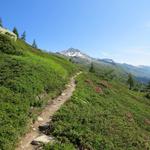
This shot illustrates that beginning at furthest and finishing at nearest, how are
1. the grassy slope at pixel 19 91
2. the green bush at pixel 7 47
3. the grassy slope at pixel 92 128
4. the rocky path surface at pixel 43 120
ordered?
the green bush at pixel 7 47 → the grassy slope at pixel 92 128 → the grassy slope at pixel 19 91 → the rocky path surface at pixel 43 120

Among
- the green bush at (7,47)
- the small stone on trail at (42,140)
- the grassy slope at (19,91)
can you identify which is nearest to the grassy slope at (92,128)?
the small stone on trail at (42,140)

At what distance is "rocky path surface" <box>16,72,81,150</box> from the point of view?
2297cm

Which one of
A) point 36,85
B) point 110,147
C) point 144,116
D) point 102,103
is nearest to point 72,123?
point 110,147

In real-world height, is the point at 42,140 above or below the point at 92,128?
below

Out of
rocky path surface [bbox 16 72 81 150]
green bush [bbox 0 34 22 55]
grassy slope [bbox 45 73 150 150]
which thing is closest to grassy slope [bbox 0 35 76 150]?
rocky path surface [bbox 16 72 81 150]

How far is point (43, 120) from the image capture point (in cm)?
2864

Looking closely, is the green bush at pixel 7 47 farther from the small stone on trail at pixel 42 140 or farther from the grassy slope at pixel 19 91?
the small stone on trail at pixel 42 140

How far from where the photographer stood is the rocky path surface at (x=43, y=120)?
2297 centimetres

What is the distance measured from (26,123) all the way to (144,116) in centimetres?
2507

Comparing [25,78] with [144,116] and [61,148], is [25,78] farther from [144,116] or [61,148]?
[144,116]

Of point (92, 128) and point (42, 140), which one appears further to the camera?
point (92, 128)

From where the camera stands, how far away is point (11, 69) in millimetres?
39750

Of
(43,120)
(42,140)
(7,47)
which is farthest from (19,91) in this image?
(7,47)

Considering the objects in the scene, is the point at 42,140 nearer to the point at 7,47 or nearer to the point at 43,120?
the point at 43,120
